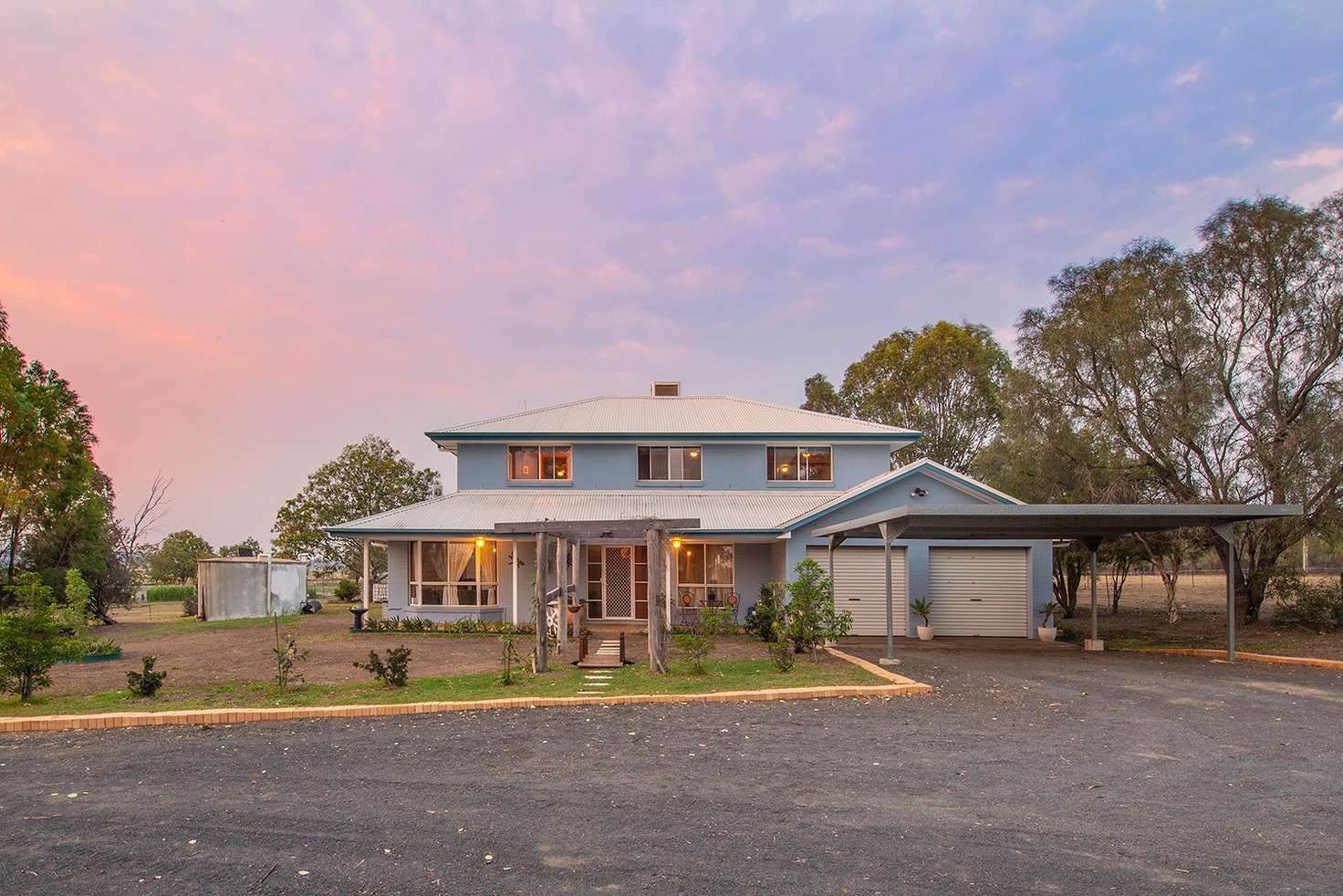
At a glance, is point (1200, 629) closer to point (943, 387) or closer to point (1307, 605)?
point (1307, 605)

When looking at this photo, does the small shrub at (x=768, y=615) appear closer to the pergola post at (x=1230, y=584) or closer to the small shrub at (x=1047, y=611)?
the small shrub at (x=1047, y=611)

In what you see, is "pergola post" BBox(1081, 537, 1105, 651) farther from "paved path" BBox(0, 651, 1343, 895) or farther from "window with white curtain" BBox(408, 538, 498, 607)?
"window with white curtain" BBox(408, 538, 498, 607)

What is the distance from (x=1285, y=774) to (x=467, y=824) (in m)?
6.72

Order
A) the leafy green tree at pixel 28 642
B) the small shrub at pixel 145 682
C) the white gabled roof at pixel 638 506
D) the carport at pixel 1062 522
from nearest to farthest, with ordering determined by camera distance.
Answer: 1. the leafy green tree at pixel 28 642
2. the small shrub at pixel 145 682
3. the carport at pixel 1062 522
4. the white gabled roof at pixel 638 506

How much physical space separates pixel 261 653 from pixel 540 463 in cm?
932

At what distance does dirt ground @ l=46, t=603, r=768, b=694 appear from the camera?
11.6m

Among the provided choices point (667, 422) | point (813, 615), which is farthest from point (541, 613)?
point (667, 422)

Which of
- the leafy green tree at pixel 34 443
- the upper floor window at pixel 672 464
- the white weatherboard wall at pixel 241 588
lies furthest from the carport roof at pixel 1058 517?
the white weatherboard wall at pixel 241 588

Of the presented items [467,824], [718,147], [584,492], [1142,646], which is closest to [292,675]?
[467,824]

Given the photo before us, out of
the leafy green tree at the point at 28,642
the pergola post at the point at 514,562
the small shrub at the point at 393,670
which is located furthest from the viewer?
the pergola post at the point at 514,562

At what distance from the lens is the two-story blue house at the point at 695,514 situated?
17750 millimetres

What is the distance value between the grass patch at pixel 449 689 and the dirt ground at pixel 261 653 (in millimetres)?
912

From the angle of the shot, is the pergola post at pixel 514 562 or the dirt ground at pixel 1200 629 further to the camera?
the pergola post at pixel 514 562

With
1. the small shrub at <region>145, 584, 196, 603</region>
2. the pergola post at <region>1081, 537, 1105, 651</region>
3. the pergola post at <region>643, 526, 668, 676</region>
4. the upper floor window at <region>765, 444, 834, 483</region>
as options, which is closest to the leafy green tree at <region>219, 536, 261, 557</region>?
the small shrub at <region>145, 584, 196, 603</region>
